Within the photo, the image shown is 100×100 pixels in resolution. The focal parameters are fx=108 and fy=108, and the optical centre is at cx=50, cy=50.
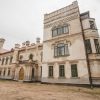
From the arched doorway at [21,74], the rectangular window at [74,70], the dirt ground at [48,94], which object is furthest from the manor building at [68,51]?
the dirt ground at [48,94]

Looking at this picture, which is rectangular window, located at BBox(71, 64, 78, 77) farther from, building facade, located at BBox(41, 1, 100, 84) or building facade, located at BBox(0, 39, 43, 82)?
building facade, located at BBox(0, 39, 43, 82)

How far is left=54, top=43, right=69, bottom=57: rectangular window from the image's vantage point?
1791cm

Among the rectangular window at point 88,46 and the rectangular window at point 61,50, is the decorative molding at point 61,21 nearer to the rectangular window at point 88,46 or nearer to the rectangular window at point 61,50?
the rectangular window at point 61,50

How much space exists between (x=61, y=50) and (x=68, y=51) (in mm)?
1405

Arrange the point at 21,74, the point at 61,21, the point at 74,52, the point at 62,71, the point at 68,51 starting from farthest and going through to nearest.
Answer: the point at 21,74 → the point at 61,21 → the point at 68,51 → the point at 62,71 → the point at 74,52

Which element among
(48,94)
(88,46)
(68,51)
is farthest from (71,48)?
(48,94)

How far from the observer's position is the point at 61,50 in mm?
18484

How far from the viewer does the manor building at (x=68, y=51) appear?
607 inches

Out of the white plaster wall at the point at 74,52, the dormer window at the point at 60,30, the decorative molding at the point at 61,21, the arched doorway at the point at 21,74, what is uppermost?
the decorative molding at the point at 61,21

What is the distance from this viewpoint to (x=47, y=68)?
19000mm

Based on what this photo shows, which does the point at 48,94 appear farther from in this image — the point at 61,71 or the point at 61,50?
the point at 61,50

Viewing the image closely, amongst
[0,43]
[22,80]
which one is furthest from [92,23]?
[0,43]

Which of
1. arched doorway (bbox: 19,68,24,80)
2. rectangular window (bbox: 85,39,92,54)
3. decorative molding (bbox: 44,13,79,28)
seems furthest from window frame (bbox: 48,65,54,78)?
arched doorway (bbox: 19,68,24,80)

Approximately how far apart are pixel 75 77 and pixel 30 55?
13634mm
